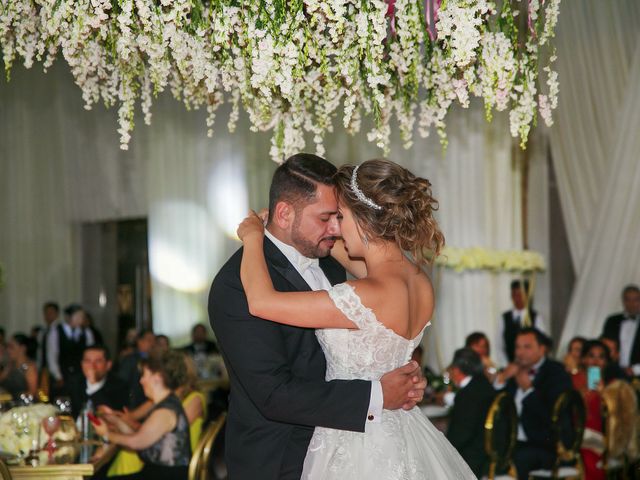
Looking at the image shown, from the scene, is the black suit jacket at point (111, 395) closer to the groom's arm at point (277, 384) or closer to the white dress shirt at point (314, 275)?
the white dress shirt at point (314, 275)

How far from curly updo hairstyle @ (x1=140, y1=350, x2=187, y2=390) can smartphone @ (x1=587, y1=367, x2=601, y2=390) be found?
297 cm

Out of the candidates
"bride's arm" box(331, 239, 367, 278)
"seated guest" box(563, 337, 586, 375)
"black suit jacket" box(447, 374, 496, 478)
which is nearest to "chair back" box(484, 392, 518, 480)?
"black suit jacket" box(447, 374, 496, 478)

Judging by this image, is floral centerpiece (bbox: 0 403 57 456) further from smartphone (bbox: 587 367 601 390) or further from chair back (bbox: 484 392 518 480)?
smartphone (bbox: 587 367 601 390)

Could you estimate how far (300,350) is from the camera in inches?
119

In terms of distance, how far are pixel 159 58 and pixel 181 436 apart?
219 centimetres

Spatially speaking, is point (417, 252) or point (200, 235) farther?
point (200, 235)

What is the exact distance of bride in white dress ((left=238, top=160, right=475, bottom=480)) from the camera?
2.86 m

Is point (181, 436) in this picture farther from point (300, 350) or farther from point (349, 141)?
point (349, 141)

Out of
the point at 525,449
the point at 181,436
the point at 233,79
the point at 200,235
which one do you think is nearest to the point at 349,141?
the point at 200,235

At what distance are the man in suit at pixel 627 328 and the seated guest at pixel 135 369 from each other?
4.06 metres

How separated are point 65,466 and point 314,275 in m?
1.69

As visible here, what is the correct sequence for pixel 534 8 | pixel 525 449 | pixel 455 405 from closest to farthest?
pixel 534 8 < pixel 455 405 < pixel 525 449

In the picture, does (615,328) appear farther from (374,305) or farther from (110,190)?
(110,190)

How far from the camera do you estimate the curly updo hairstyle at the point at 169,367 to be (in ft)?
16.4
